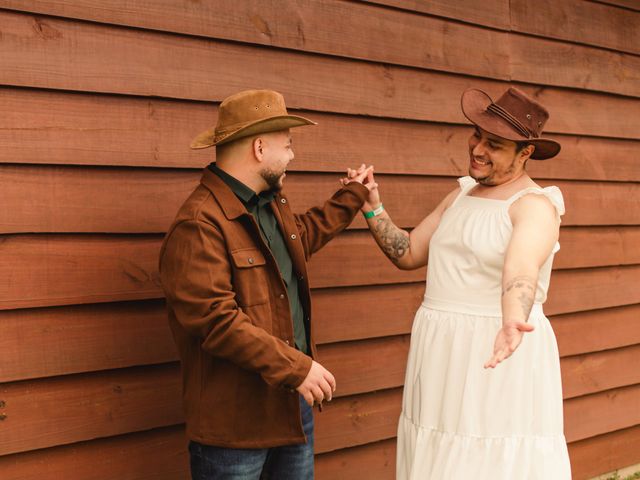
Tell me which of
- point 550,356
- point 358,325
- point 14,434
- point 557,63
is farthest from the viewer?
point 557,63

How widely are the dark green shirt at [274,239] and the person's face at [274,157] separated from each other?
0.06 metres

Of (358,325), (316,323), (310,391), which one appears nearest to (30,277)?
(310,391)

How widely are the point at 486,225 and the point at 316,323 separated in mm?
964

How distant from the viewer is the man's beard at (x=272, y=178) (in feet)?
7.88

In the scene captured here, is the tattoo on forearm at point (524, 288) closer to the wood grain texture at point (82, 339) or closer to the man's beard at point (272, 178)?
the man's beard at point (272, 178)

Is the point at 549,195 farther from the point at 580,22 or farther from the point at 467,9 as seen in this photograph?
the point at 580,22

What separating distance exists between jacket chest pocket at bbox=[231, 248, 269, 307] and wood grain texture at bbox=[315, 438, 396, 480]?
1.31 m

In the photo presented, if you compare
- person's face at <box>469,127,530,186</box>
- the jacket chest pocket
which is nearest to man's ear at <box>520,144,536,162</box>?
person's face at <box>469,127,530,186</box>

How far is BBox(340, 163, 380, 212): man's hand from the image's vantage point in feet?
9.56

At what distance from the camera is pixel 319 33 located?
3.21 metres

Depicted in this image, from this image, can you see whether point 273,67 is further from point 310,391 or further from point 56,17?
point 310,391

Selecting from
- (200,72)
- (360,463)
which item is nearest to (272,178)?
(200,72)

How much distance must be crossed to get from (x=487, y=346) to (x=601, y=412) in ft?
7.65

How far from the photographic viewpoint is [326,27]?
3229 mm
